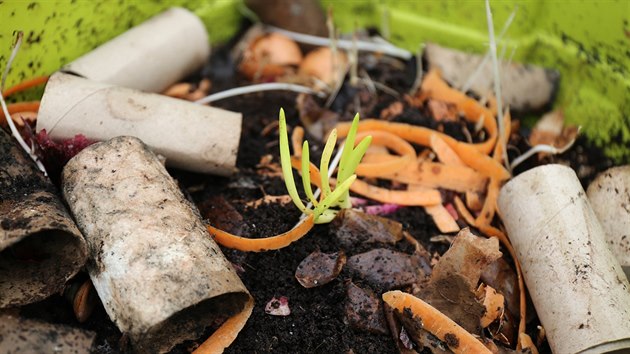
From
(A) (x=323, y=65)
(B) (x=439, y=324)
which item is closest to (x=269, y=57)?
(A) (x=323, y=65)

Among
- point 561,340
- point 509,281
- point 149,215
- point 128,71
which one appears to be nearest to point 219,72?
point 128,71

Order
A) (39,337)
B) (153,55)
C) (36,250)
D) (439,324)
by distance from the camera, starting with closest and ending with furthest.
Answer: (39,337)
(36,250)
(439,324)
(153,55)

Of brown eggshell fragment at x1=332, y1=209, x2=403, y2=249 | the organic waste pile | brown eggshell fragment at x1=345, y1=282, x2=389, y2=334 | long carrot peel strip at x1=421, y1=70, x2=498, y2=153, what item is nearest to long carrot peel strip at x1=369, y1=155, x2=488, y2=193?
the organic waste pile

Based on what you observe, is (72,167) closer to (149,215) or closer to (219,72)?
(149,215)

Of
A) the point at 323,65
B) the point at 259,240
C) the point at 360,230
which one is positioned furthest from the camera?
the point at 323,65

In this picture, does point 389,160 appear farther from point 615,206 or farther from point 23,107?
point 23,107

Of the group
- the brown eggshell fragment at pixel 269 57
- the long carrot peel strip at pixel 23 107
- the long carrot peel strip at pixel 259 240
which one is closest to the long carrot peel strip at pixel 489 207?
the long carrot peel strip at pixel 259 240
